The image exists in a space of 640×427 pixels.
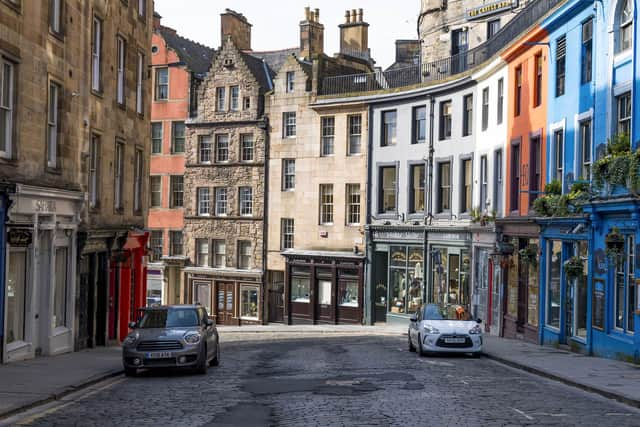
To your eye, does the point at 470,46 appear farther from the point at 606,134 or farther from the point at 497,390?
the point at 497,390

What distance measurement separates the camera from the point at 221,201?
5016 cm

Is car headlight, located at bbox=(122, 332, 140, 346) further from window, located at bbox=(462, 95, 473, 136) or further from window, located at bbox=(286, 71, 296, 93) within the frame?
window, located at bbox=(286, 71, 296, 93)

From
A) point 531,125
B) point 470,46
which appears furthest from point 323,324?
point 531,125

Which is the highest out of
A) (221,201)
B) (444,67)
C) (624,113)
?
(444,67)

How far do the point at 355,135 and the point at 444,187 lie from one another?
22.6ft

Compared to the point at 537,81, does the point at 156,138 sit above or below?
below

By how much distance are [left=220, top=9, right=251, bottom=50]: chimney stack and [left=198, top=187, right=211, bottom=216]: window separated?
28.6 feet

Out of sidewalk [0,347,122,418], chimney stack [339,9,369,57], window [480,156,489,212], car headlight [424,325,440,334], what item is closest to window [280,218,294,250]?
chimney stack [339,9,369,57]

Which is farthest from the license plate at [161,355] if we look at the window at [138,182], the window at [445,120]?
the window at [445,120]

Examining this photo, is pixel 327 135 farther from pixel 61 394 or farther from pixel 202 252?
pixel 61 394

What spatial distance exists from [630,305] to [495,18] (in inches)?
914

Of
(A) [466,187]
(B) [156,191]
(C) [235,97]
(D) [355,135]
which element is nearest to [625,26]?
(A) [466,187]

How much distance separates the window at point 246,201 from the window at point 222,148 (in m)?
2.11

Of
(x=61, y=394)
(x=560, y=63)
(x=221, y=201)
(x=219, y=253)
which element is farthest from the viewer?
(x=221, y=201)
